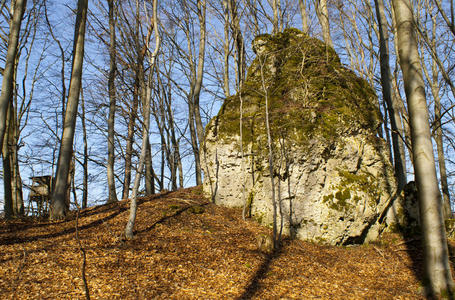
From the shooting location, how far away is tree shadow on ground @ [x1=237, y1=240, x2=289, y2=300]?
4844 mm

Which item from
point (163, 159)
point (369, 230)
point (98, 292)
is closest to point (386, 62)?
point (369, 230)

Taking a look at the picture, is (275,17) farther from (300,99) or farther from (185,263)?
(185,263)

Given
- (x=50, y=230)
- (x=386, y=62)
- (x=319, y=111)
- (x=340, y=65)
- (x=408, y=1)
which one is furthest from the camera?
(x=340, y=65)

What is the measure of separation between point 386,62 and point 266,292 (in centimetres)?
754

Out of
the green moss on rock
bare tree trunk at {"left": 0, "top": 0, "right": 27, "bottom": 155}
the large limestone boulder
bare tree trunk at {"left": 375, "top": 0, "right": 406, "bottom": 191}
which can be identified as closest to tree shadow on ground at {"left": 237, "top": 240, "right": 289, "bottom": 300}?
the large limestone boulder

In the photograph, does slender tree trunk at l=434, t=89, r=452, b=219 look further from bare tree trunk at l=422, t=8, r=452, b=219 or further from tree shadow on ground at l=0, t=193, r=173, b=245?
tree shadow on ground at l=0, t=193, r=173, b=245

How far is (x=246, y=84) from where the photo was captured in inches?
389

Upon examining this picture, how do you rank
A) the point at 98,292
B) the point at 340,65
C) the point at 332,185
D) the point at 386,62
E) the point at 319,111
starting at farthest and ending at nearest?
the point at 340,65, the point at 386,62, the point at 319,111, the point at 332,185, the point at 98,292

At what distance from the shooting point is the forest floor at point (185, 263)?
185 inches

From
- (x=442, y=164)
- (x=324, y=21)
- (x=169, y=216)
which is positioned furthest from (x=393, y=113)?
(x=169, y=216)

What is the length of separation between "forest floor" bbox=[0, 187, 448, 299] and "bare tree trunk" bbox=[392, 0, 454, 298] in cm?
66

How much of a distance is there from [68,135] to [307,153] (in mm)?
6379

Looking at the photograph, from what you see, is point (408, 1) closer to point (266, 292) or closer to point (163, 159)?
point (266, 292)

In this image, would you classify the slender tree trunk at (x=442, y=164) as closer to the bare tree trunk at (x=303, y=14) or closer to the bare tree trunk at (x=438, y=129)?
the bare tree trunk at (x=438, y=129)
